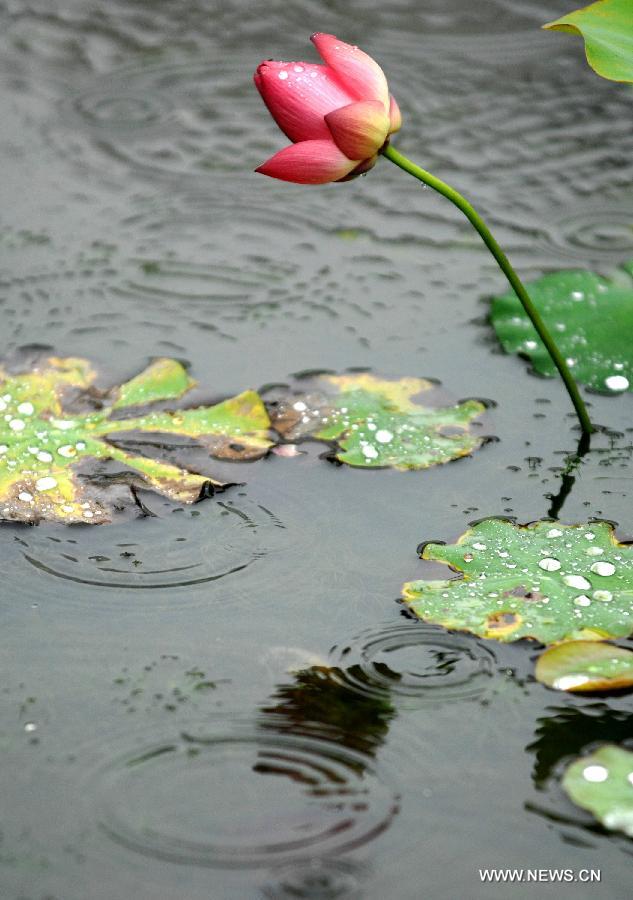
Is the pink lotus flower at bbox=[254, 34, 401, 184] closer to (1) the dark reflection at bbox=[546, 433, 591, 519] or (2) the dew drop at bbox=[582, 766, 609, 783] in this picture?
(1) the dark reflection at bbox=[546, 433, 591, 519]

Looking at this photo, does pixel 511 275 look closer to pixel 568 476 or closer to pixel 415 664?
pixel 568 476

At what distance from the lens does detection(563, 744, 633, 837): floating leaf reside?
2.93 ft

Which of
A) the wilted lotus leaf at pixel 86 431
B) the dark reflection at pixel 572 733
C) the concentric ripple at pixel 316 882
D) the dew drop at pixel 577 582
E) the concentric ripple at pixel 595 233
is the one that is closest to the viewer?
the concentric ripple at pixel 316 882

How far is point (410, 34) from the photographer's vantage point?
7.79 ft

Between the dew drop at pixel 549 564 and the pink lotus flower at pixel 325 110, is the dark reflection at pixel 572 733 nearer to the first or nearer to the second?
the dew drop at pixel 549 564

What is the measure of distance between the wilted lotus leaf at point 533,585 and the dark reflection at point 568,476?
65 millimetres

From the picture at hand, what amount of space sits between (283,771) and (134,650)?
0.73ft

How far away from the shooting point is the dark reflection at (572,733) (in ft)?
3.17

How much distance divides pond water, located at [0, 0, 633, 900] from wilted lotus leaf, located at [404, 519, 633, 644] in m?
0.03

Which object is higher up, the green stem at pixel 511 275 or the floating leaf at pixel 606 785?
the green stem at pixel 511 275

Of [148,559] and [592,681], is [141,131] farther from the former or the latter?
[592,681]

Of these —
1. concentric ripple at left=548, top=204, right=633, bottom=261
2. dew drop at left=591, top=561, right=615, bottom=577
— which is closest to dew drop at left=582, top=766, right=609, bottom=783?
dew drop at left=591, top=561, right=615, bottom=577

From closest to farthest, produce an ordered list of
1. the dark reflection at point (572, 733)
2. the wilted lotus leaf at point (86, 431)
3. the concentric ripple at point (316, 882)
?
the concentric ripple at point (316, 882), the dark reflection at point (572, 733), the wilted lotus leaf at point (86, 431)

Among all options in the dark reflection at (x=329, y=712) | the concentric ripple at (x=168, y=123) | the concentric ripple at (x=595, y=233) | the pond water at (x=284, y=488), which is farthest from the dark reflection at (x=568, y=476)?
the concentric ripple at (x=168, y=123)
